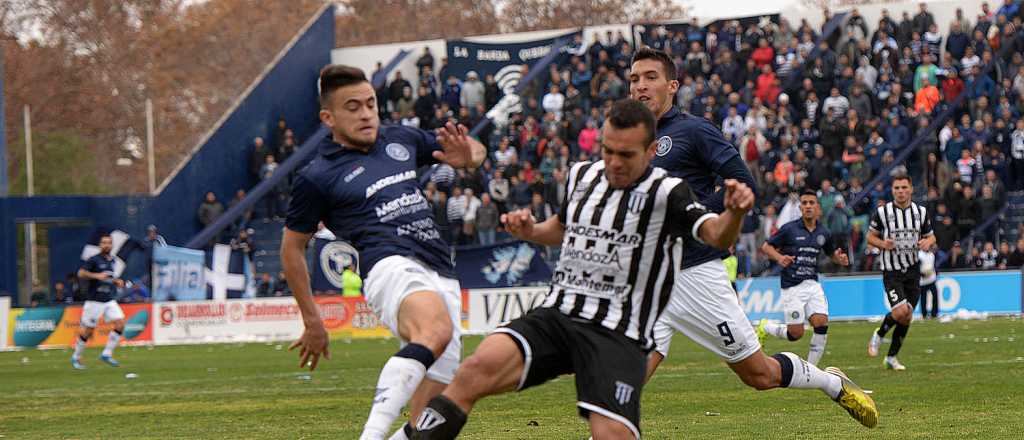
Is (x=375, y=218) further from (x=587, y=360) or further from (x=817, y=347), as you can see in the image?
(x=817, y=347)

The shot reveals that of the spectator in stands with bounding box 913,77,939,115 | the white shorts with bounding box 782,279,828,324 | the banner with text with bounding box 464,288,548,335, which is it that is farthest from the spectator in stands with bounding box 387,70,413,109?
the white shorts with bounding box 782,279,828,324

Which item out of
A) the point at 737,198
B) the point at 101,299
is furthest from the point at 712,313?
the point at 101,299

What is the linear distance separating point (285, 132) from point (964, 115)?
62.7 ft

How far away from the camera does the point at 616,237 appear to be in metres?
7.29

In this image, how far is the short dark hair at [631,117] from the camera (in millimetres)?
7211

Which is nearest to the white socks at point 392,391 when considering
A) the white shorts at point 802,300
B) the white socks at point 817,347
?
the white socks at point 817,347

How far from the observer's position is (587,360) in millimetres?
7117

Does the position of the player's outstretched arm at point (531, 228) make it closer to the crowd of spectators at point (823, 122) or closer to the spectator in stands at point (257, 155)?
the crowd of spectators at point (823, 122)

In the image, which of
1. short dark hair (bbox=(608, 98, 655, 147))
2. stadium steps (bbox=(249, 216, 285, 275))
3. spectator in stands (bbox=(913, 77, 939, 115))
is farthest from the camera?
stadium steps (bbox=(249, 216, 285, 275))

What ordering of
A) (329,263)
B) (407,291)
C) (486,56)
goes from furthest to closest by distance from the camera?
(486,56), (329,263), (407,291)

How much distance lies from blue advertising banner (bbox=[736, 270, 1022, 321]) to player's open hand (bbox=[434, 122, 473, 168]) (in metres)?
21.1

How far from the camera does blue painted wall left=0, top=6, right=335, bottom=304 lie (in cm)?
3894

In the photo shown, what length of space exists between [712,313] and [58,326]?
25701 millimetres

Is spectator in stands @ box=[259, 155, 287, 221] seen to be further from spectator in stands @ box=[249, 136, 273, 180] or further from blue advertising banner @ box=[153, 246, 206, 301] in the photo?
blue advertising banner @ box=[153, 246, 206, 301]
